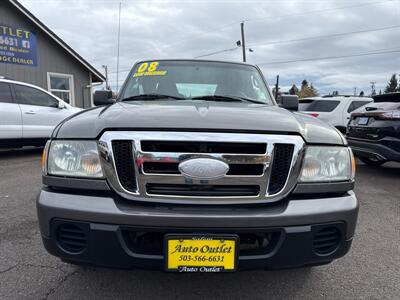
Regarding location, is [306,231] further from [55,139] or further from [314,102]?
[314,102]

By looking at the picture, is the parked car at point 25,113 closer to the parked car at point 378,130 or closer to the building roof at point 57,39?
the building roof at point 57,39

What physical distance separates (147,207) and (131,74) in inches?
80.7

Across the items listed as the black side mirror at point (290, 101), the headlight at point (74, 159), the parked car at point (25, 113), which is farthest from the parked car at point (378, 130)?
the parked car at point (25, 113)

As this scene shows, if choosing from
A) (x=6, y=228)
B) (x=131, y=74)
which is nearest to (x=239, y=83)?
(x=131, y=74)

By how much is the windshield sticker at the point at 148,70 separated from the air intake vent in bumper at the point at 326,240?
2.13 meters

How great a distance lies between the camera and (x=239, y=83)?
3250 mm

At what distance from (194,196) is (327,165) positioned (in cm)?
81

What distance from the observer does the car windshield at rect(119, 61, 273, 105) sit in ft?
9.91

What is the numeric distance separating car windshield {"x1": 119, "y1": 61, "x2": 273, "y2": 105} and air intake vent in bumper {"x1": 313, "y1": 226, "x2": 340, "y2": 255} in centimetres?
142

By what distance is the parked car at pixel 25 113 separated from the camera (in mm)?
7121

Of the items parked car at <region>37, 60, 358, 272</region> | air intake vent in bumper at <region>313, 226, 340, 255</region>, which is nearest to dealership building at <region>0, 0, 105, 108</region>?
parked car at <region>37, 60, 358, 272</region>

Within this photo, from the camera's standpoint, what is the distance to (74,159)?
6.36 ft

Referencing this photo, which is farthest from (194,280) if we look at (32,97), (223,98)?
(32,97)

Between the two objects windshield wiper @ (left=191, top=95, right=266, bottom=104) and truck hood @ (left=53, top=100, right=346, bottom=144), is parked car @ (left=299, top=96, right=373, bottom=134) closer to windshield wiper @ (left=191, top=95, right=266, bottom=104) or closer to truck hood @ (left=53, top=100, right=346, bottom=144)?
windshield wiper @ (left=191, top=95, right=266, bottom=104)
